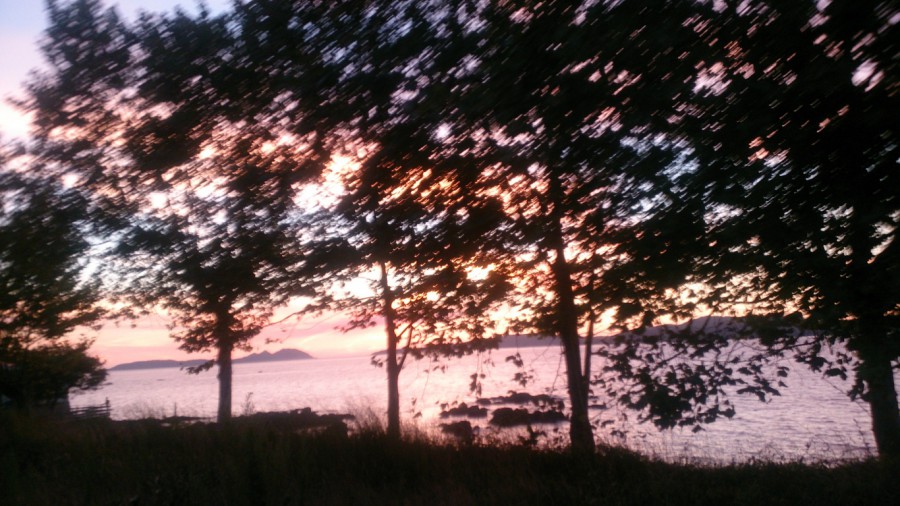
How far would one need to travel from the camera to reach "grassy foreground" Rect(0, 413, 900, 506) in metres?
6.68

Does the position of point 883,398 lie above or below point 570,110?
below

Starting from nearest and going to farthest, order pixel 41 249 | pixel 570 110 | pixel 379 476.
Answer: pixel 570 110
pixel 41 249
pixel 379 476

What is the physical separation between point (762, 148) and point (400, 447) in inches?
248

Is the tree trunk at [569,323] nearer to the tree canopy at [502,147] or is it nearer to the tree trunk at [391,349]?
the tree canopy at [502,147]

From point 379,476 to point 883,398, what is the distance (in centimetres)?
601

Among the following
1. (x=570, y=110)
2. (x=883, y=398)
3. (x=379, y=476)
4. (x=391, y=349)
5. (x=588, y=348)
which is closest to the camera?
(x=570, y=110)

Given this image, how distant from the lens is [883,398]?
24.7 feet

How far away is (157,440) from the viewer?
10000 millimetres

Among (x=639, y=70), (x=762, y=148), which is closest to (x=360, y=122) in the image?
(x=639, y=70)

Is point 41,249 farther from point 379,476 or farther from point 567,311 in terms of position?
point 379,476

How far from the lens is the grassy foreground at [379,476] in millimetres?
6680

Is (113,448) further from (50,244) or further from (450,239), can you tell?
(450,239)

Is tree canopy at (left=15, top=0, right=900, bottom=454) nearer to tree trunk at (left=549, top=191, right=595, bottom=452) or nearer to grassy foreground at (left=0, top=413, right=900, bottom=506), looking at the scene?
tree trunk at (left=549, top=191, right=595, bottom=452)

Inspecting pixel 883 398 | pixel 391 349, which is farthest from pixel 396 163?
pixel 391 349
